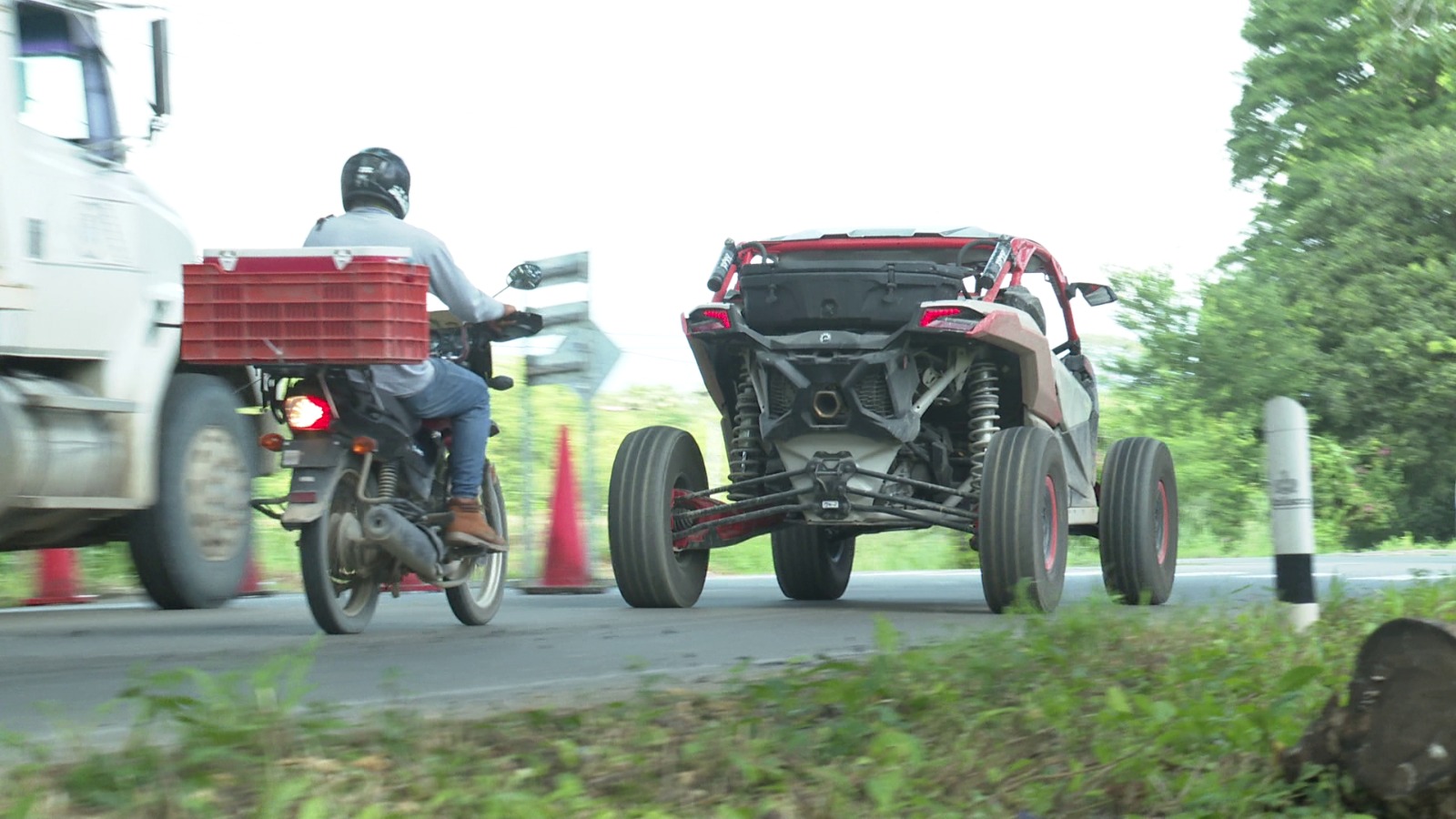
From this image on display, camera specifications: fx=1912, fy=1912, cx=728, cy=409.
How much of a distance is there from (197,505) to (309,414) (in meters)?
1.72

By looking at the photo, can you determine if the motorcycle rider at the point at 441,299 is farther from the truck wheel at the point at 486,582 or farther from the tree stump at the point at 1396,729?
the tree stump at the point at 1396,729

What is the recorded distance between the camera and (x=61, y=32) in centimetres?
857

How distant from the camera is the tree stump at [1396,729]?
12.6 ft

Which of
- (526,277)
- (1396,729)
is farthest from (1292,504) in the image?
(526,277)

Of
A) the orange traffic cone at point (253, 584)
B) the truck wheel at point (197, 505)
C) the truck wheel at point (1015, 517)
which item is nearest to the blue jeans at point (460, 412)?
the truck wheel at point (197, 505)

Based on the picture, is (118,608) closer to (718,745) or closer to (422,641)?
(422,641)

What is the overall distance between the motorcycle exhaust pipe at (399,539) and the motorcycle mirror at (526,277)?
3.71 feet

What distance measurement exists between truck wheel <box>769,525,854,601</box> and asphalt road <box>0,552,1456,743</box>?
21cm

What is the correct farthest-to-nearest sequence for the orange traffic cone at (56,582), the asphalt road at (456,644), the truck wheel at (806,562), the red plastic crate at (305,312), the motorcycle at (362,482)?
the orange traffic cone at (56,582)
the truck wheel at (806,562)
the motorcycle at (362,482)
the red plastic crate at (305,312)
the asphalt road at (456,644)

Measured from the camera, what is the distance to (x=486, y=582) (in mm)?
8664

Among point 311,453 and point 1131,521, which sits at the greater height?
point 311,453

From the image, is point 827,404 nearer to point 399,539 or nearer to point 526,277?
point 526,277

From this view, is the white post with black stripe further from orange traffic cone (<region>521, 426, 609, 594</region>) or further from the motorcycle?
orange traffic cone (<region>521, 426, 609, 594</region>)

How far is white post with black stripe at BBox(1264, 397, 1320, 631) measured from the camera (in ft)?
22.6
